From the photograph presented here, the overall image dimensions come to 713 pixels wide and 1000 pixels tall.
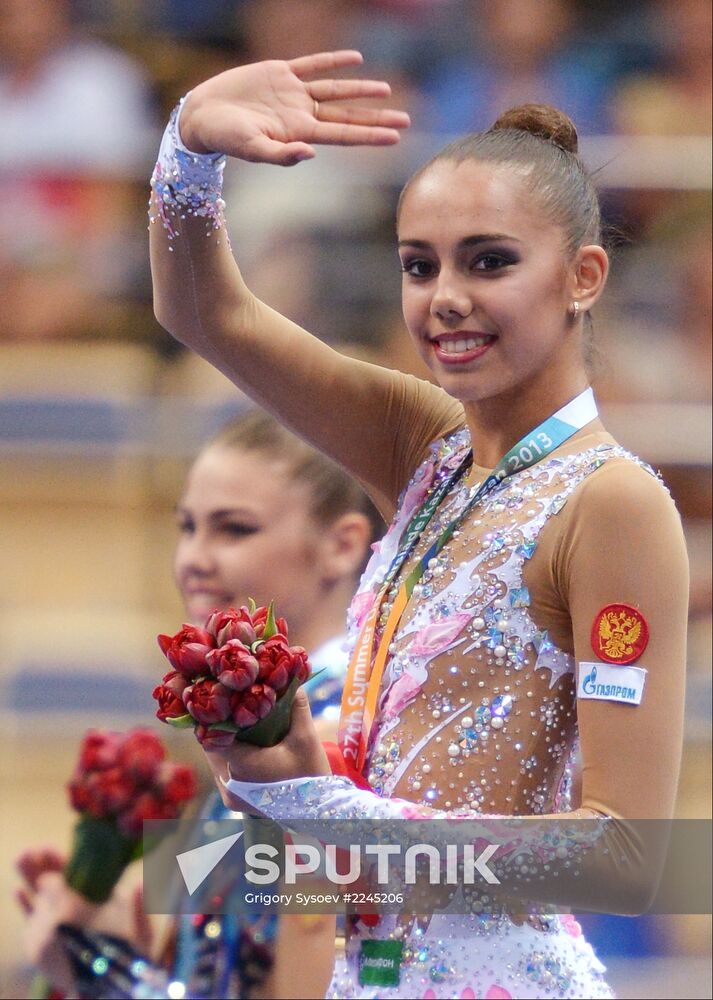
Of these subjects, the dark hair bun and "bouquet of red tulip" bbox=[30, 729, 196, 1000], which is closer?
the dark hair bun

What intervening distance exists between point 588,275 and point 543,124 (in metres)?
0.21

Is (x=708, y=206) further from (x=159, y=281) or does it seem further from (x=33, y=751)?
(x=159, y=281)

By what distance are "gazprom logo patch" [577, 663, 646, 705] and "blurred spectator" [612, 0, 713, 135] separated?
339 cm

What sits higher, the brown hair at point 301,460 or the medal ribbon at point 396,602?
the brown hair at point 301,460

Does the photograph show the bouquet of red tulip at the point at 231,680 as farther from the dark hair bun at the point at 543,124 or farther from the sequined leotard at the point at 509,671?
the dark hair bun at the point at 543,124

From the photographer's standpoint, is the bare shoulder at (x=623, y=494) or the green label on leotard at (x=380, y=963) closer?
the bare shoulder at (x=623, y=494)

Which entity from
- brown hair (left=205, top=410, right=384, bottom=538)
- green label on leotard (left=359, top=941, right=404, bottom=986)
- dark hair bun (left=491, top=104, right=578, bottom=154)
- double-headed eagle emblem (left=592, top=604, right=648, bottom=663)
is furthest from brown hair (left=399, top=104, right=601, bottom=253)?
brown hair (left=205, top=410, right=384, bottom=538)

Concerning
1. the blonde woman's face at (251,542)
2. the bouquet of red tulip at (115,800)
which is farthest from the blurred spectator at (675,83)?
the bouquet of red tulip at (115,800)

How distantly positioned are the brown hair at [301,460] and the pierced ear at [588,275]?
1.25 meters

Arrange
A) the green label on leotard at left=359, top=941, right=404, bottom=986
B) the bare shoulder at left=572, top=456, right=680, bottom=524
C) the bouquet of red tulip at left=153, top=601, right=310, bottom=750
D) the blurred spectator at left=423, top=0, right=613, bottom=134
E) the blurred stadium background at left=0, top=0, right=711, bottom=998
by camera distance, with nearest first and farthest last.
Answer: the bouquet of red tulip at left=153, top=601, right=310, bottom=750 < the bare shoulder at left=572, top=456, right=680, bottom=524 < the green label on leotard at left=359, top=941, right=404, bottom=986 < the blurred stadium background at left=0, top=0, right=711, bottom=998 < the blurred spectator at left=423, top=0, right=613, bottom=134

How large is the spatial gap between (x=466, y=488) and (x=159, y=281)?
455 mm

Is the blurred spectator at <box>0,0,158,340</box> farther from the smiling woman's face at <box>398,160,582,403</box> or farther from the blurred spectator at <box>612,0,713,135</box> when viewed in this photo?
the smiling woman's face at <box>398,160,582,403</box>

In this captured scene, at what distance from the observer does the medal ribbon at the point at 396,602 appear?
→ 1815 mm

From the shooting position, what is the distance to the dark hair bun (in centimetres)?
191
